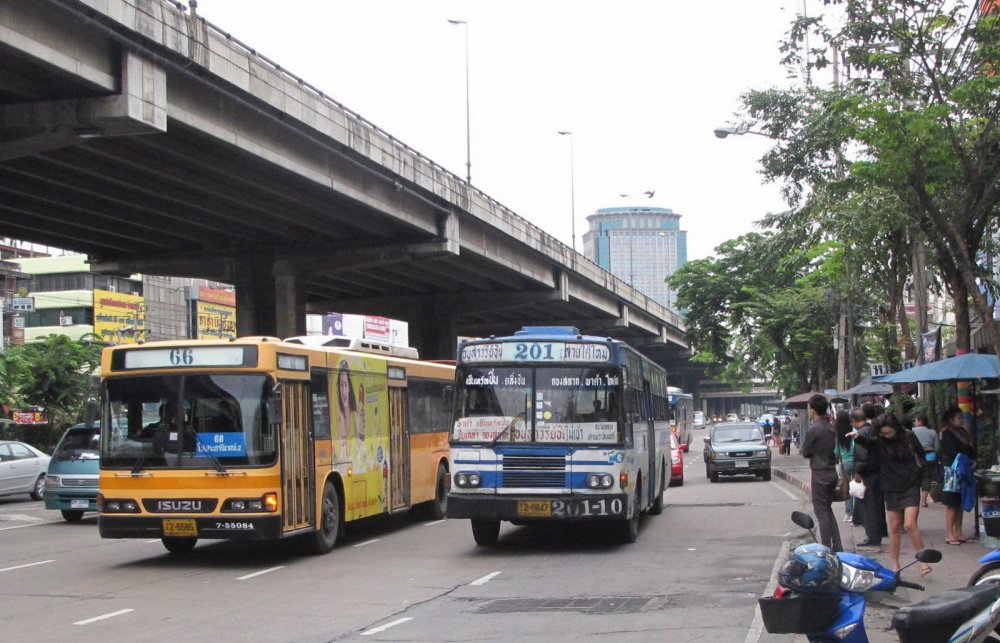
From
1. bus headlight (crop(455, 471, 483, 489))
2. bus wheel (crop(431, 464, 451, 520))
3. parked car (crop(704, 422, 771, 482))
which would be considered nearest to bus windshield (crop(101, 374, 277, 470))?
bus headlight (crop(455, 471, 483, 489))

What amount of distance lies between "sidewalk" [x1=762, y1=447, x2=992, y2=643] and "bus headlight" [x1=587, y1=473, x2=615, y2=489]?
3.00 meters

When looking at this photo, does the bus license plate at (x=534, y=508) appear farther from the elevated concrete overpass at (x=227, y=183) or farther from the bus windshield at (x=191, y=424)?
the elevated concrete overpass at (x=227, y=183)

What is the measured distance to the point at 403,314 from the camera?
53562 mm

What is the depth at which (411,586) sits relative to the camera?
1213 cm

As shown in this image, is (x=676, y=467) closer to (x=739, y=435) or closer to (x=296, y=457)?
(x=739, y=435)

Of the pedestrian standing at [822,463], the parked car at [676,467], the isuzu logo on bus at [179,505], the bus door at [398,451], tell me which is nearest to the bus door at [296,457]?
the isuzu logo on bus at [179,505]

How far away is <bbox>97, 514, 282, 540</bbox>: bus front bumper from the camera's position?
13445 millimetres

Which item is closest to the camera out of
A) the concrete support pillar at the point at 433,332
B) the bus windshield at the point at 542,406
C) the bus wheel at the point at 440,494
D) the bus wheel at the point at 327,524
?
the bus windshield at the point at 542,406

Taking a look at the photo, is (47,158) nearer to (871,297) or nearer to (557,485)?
(557,485)

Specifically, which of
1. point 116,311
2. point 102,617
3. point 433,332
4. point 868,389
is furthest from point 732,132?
point 116,311

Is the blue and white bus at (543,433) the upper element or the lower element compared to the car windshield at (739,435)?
upper

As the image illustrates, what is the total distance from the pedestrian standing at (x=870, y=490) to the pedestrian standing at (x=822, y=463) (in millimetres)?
538

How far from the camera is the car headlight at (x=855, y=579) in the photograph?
579 centimetres

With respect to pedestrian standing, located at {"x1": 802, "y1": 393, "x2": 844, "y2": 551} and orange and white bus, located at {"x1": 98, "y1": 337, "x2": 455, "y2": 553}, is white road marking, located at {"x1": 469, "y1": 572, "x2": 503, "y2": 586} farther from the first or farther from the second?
pedestrian standing, located at {"x1": 802, "y1": 393, "x2": 844, "y2": 551}
